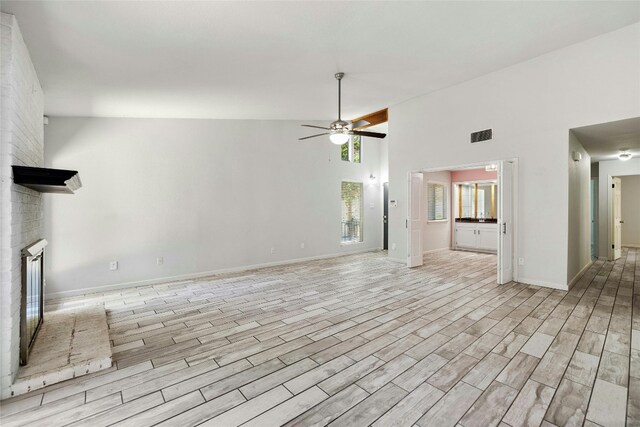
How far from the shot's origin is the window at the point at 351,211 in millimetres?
8250

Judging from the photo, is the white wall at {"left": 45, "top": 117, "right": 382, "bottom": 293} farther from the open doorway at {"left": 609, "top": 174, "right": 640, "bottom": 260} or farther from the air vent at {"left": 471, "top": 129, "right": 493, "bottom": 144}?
the open doorway at {"left": 609, "top": 174, "right": 640, "bottom": 260}

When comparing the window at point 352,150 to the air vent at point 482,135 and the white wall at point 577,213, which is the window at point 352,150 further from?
the white wall at point 577,213

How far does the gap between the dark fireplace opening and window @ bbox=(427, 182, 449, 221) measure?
333 inches

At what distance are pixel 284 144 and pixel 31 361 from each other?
552 cm

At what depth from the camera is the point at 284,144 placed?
22.3ft

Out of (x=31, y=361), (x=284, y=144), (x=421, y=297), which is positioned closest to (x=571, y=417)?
(x=421, y=297)

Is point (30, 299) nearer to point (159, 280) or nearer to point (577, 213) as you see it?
point (159, 280)

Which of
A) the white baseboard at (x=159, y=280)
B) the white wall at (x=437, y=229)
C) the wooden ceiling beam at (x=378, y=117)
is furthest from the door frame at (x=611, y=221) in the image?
the white baseboard at (x=159, y=280)

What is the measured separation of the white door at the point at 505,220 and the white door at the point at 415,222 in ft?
5.67

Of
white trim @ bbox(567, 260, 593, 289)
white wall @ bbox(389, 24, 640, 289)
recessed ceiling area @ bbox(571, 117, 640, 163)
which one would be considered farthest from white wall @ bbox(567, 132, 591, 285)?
white wall @ bbox(389, 24, 640, 289)

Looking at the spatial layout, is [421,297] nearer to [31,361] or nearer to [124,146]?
[31,361]

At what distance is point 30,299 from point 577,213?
771 cm

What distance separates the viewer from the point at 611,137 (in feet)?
15.8

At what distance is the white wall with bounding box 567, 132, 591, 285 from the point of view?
4.55 metres
